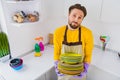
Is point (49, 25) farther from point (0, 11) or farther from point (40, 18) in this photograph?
point (0, 11)

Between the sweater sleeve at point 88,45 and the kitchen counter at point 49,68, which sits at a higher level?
the sweater sleeve at point 88,45

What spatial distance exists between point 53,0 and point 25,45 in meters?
0.62

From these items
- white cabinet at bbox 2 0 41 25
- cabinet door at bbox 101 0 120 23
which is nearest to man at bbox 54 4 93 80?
cabinet door at bbox 101 0 120 23

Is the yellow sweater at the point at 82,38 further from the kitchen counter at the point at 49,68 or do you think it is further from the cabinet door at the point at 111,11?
the cabinet door at the point at 111,11

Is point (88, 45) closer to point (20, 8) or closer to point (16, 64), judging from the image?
point (16, 64)

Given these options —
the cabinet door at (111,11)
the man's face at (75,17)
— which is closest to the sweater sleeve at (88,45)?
the man's face at (75,17)

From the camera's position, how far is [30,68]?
1123 mm

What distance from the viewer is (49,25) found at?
1.57m

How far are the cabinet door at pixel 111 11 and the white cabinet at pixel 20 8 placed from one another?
2.18ft

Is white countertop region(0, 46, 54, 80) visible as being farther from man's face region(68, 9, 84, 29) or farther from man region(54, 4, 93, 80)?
man's face region(68, 9, 84, 29)

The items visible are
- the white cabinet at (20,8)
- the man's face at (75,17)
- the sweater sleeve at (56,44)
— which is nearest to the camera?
the man's face at (75,17)

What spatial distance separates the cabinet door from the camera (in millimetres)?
1093

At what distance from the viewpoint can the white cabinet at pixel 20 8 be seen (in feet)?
3.57

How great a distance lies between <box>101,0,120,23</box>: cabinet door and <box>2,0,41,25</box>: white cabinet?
66 centimetres
